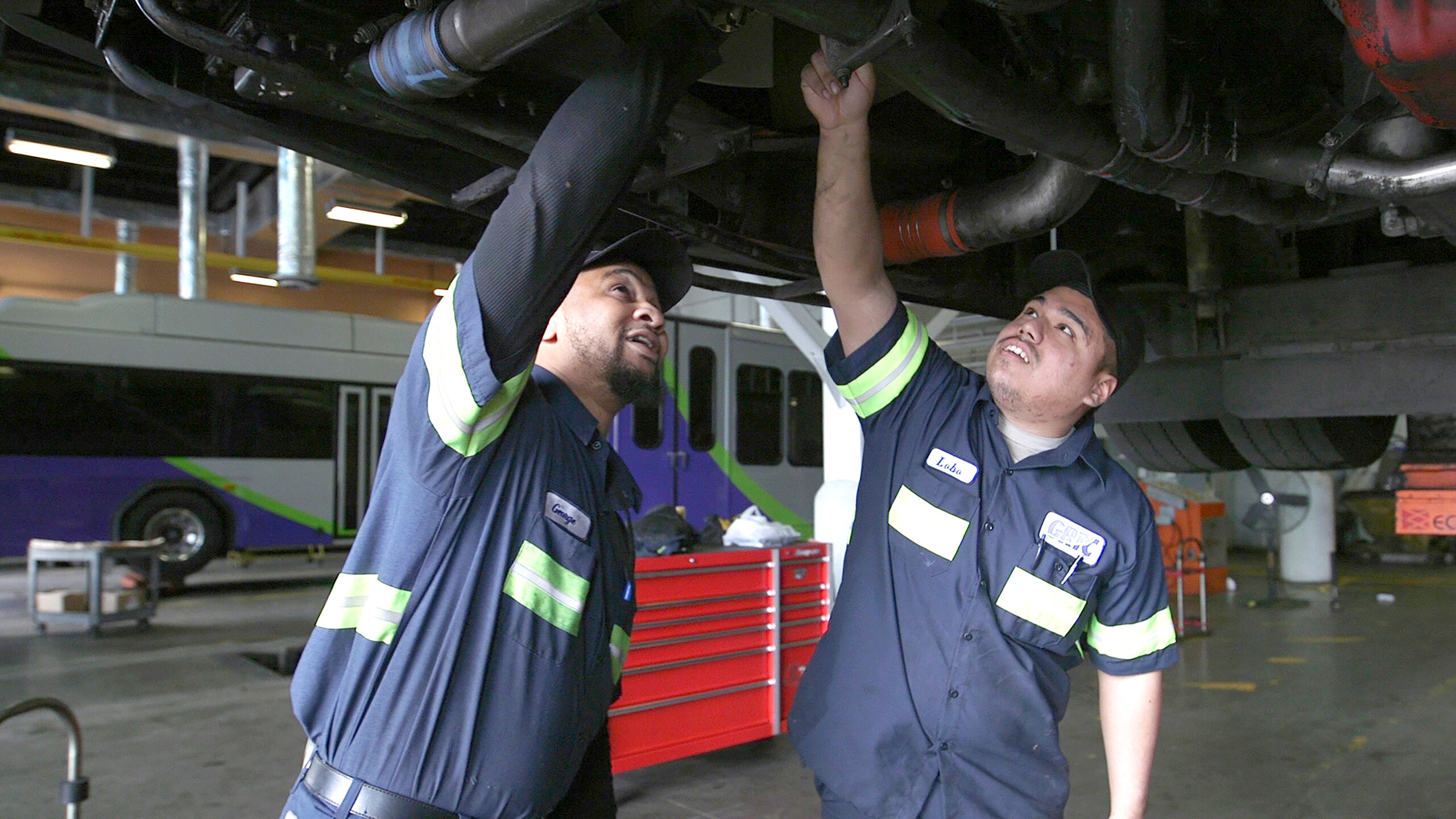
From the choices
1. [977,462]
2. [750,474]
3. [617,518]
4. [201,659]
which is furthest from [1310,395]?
[750,474]

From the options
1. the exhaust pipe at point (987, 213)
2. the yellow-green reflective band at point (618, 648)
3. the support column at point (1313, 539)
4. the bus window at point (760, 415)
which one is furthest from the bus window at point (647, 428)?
the yellow-green reflective band at point (618, 648)

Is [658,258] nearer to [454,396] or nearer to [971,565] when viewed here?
[454,396]

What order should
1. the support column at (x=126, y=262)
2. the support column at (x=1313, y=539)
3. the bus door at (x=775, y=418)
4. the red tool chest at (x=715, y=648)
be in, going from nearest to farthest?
the red tool chest at (x=715, y=648) → the bus door at (x=775, y=418) → the support column at (x=1313, y=539) → the support column at (x=126, y=262)

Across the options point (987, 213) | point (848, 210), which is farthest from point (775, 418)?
point (848, 210)

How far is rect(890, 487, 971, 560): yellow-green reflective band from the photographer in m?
1.59

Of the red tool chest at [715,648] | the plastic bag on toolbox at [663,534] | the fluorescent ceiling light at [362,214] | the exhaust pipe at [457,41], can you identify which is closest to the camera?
the exhaust pipe at [457,41]

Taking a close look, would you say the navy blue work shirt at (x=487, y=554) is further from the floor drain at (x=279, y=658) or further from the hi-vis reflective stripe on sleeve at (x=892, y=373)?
the floor drain at (x=279, y=658)

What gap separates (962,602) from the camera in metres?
1.55

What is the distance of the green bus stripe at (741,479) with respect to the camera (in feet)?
28.1

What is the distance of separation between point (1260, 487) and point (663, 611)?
6.13 m

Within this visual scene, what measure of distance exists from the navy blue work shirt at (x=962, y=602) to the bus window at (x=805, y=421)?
26.4 feet

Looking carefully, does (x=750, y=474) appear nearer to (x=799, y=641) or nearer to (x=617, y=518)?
(x=799, y=641)

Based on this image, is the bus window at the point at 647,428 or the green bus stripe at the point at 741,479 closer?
the bus window at the point at 647,428

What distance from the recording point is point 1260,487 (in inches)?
304
